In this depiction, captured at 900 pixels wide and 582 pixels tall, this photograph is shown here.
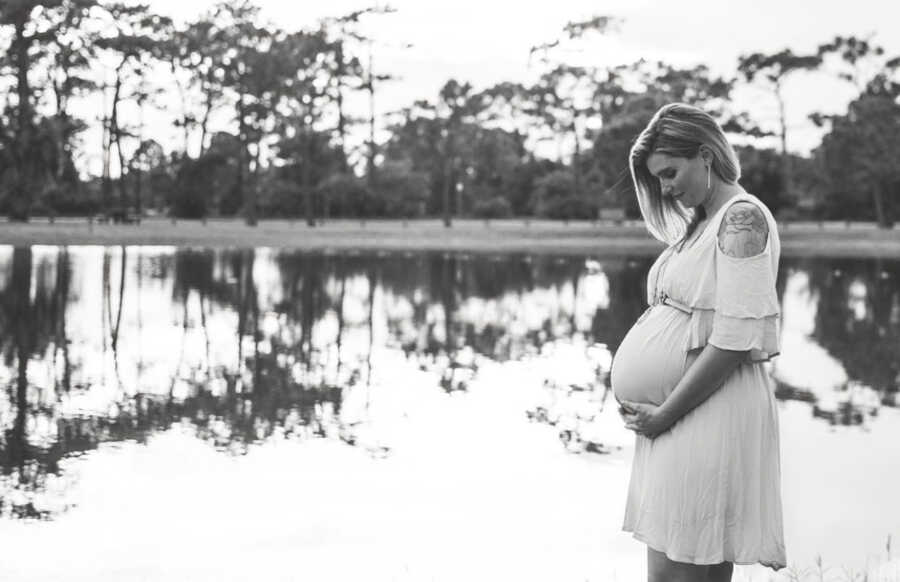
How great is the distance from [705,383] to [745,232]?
387 mm

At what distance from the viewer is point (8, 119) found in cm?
4341

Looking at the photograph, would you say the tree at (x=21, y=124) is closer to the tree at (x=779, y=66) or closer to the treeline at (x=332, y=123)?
the treeline at (x=332, y=123)

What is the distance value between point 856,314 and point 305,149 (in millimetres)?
36842

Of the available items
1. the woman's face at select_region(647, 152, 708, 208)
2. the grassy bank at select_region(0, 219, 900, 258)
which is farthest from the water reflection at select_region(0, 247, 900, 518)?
the grassy bank at select_region(0, 219, 900, 258)

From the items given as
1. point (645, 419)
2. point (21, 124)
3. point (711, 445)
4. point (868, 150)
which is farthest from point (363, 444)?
point (868, 150)

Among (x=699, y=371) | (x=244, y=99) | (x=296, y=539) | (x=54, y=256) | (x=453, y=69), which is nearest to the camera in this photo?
(x=699, y=371)

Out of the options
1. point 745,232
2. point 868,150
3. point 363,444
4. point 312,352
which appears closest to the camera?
point 745,232

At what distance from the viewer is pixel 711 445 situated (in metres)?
2.66

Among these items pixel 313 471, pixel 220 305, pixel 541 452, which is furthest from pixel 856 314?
pixel 313 471

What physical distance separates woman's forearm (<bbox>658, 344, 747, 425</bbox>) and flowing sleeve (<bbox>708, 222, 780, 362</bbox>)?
0.09ft

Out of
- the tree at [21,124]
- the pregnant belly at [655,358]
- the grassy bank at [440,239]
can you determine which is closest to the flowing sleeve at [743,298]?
the pregnant belly at [655,358]

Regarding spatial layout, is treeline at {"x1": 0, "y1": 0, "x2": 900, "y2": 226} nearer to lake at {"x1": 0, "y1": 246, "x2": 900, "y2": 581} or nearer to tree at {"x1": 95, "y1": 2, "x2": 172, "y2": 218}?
tree at {"x1": 95, "y1": 2, "x2": 172, "y2": 218}

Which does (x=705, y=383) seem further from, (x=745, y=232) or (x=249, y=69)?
(x=249, y=69)

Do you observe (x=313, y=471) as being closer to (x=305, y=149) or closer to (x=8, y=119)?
(x=8, y=119)
